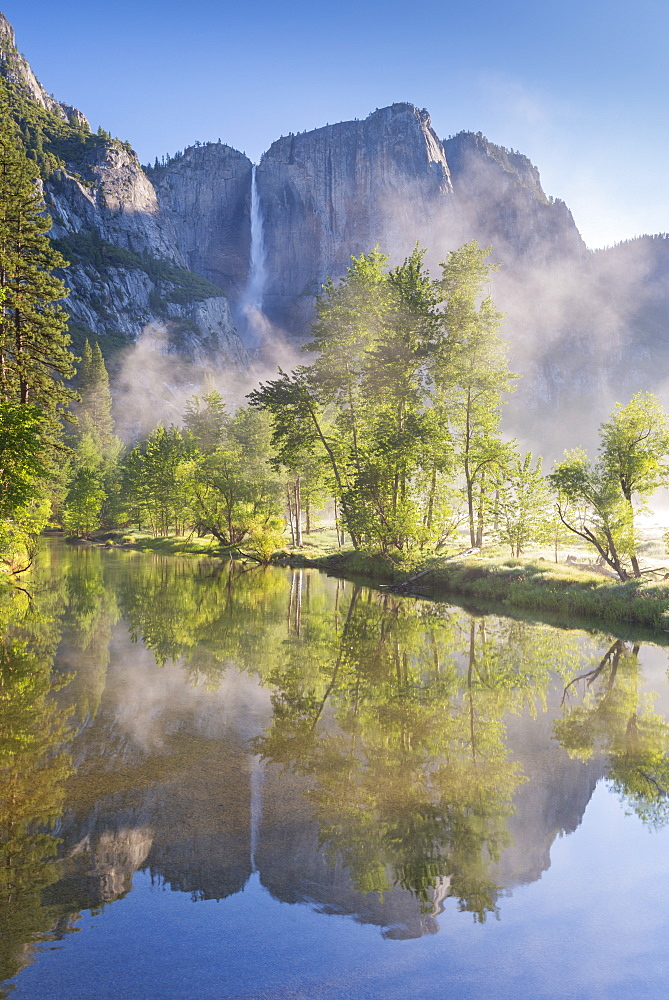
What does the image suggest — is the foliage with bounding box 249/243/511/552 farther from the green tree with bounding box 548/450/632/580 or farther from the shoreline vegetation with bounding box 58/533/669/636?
the green tree with bounding box 548/450/632/580

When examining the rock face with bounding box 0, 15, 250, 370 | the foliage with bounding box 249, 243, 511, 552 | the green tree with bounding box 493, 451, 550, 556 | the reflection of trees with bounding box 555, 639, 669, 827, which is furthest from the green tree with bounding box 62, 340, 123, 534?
the reflection of trees with bounding box 555, 639, 669, 827

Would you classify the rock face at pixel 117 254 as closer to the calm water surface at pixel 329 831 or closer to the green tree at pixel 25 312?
the green tree at pixel 25 312

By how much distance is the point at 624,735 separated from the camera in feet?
28.7

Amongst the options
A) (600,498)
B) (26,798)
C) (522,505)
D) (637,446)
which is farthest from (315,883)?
(522,505)

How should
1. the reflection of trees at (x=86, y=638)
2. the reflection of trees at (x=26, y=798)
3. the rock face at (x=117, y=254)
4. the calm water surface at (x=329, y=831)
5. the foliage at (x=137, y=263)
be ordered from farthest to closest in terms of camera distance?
the foliage at (x=137, y=263) → the rock face at (x=117, y=254) → the reflection of trees at (x=86, y=638) → the reflection of trees at (x=26, y=798) → the calm water surface at (x=329, y=831)

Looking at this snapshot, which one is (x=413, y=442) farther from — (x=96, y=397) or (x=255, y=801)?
(x=96, y=397)

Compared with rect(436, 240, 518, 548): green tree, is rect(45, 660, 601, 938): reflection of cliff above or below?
below

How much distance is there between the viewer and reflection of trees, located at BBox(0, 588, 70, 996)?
4133 mm

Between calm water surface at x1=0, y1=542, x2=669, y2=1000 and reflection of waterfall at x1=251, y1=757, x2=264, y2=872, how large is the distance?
3cm

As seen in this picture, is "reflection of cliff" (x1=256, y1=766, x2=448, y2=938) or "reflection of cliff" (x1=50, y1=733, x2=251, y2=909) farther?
"reflection of cliff" (x1=50, y1=733, x2=251, y2=909)

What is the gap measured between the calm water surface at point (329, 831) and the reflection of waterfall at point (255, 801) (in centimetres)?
3

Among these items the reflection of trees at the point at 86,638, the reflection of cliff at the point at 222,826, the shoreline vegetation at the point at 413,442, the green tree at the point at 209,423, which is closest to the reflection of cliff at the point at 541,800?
the reflection of cliff at the point at 222,826

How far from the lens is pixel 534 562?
28.3 metres

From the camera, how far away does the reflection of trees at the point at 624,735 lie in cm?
683
